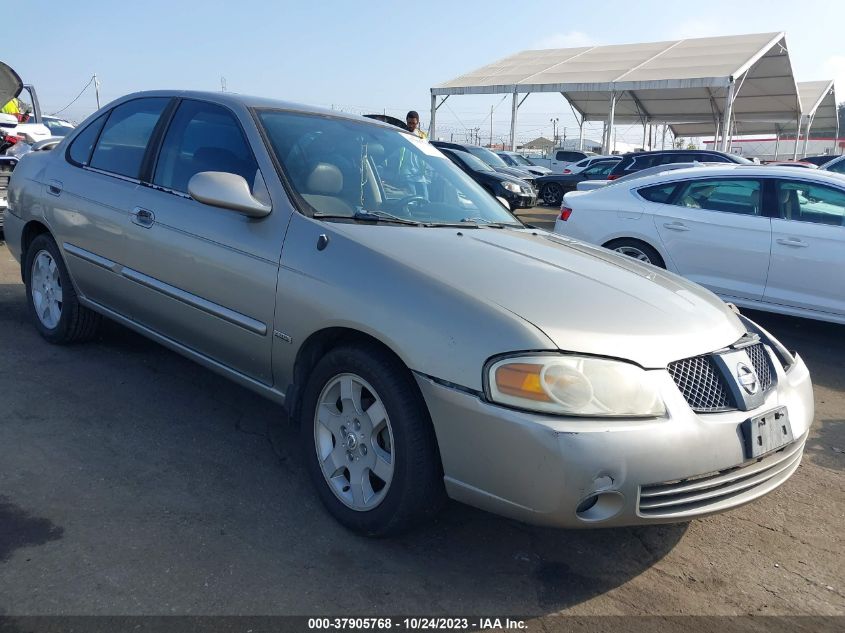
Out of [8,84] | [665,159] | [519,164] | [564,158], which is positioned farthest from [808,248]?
[564,158]

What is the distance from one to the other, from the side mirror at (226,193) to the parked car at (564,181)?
15.4 metres

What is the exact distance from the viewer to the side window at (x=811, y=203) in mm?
6180

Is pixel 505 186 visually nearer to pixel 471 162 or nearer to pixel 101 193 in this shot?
pixel 471 162

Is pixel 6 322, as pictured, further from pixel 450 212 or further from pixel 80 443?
pixel 450 212

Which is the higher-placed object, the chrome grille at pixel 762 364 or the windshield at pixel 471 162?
the windshield at pixel 471 162

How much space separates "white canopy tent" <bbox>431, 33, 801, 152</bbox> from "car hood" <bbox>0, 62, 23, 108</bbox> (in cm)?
2024

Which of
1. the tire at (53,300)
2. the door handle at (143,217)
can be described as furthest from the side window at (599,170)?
the door handle at (143,217)

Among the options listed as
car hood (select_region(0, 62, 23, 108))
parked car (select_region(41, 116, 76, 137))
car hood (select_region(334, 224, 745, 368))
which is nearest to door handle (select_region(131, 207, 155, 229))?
car hood (select_region(334, 224, 745, 368))

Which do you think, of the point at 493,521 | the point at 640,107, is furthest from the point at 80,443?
the point at 640,107

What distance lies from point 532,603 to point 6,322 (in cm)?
459

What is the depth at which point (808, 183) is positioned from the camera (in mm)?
6348

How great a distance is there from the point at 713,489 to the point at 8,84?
12.1 m

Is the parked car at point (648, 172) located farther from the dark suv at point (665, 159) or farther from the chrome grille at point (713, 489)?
the chrome grille at point (713, 489)

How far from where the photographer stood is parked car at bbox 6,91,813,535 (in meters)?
2.41
